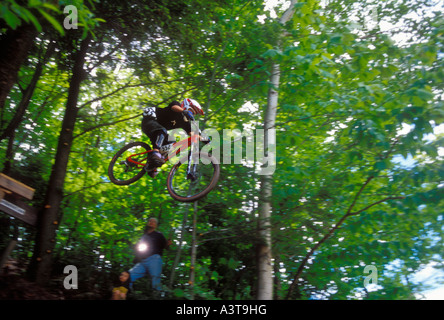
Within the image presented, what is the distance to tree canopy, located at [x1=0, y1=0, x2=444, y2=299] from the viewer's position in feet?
17.9

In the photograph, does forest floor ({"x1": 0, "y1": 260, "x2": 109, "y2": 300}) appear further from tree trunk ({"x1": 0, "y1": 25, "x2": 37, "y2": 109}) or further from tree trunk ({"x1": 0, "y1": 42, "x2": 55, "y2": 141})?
tree trunk ({"x1": 0, "y1": 42, "x2": 55, "y2": 141})

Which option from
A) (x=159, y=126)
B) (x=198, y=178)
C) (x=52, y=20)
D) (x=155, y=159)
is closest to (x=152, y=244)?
(x=198, y=178)

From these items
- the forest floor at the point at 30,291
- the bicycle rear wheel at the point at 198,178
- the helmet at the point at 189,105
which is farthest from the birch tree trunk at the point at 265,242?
the forest floor at the point at 30,291

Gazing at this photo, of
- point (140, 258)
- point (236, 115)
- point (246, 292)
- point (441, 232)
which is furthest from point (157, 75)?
point (441, 232)

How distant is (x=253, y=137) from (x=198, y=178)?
1.70 metres

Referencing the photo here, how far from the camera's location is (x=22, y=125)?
911cm

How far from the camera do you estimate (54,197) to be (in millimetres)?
6309

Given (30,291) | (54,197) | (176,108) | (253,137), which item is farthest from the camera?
(253,137)

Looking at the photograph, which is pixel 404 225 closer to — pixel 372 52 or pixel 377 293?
pixel 377 293

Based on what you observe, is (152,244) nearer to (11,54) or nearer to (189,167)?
(189,167)

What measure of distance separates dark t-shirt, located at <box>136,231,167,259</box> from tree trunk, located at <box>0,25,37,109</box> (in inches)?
123

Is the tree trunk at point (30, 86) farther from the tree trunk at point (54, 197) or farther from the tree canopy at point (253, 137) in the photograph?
the tree trunk at point (54, 197)

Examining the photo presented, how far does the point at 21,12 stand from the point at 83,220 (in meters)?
7.20

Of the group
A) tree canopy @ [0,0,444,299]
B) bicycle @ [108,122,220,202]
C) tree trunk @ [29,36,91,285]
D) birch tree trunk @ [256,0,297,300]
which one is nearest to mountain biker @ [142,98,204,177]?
bicycle @ [108,122,220,202]
